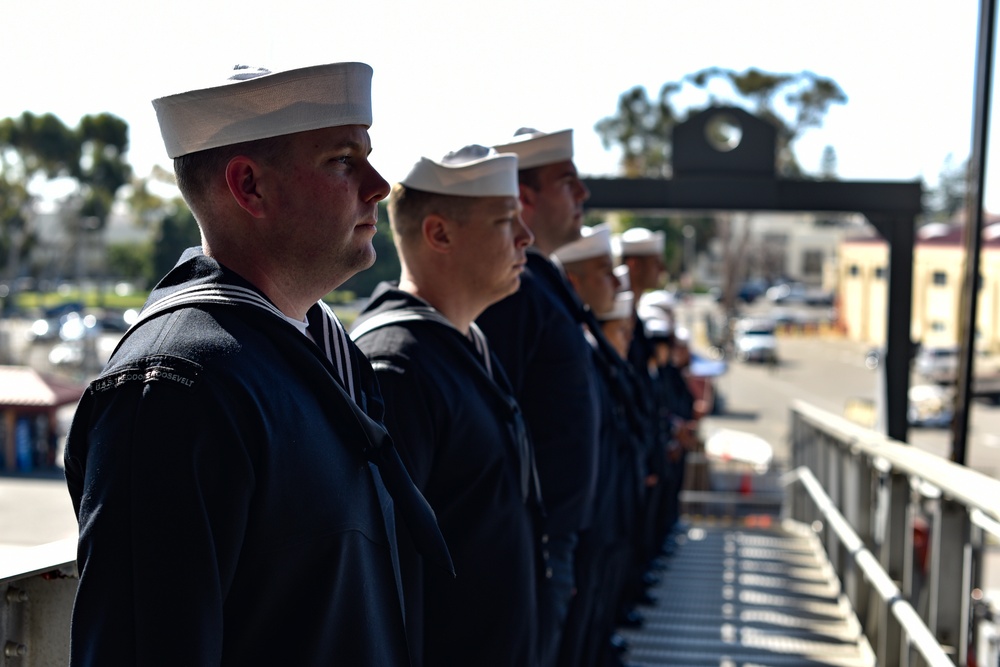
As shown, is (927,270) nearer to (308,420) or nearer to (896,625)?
(896,625)

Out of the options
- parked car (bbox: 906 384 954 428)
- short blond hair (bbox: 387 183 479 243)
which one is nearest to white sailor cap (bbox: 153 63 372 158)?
short blond hair (bbox: 387 183 479 243)

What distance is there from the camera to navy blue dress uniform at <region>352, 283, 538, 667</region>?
8.36 feet

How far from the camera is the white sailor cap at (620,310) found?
5.55 m

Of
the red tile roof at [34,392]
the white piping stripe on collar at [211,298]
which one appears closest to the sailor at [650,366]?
the red tile roof at [34,392]

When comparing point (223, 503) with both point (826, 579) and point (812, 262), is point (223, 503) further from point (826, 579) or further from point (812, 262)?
point (812, 262)

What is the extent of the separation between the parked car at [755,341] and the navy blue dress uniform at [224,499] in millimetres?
52719

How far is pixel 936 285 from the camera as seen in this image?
48.0 m

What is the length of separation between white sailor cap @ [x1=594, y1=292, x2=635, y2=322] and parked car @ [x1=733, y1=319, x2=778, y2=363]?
1906 inches

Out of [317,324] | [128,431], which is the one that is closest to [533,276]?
[317,324]

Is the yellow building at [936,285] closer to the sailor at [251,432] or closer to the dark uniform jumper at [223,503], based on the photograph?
the sailor at [251,432]

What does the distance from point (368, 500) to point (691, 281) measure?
7041 centimetres

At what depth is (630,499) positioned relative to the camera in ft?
16.5

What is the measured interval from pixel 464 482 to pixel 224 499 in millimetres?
1139

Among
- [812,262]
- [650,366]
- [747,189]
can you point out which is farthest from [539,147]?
[812,262]
